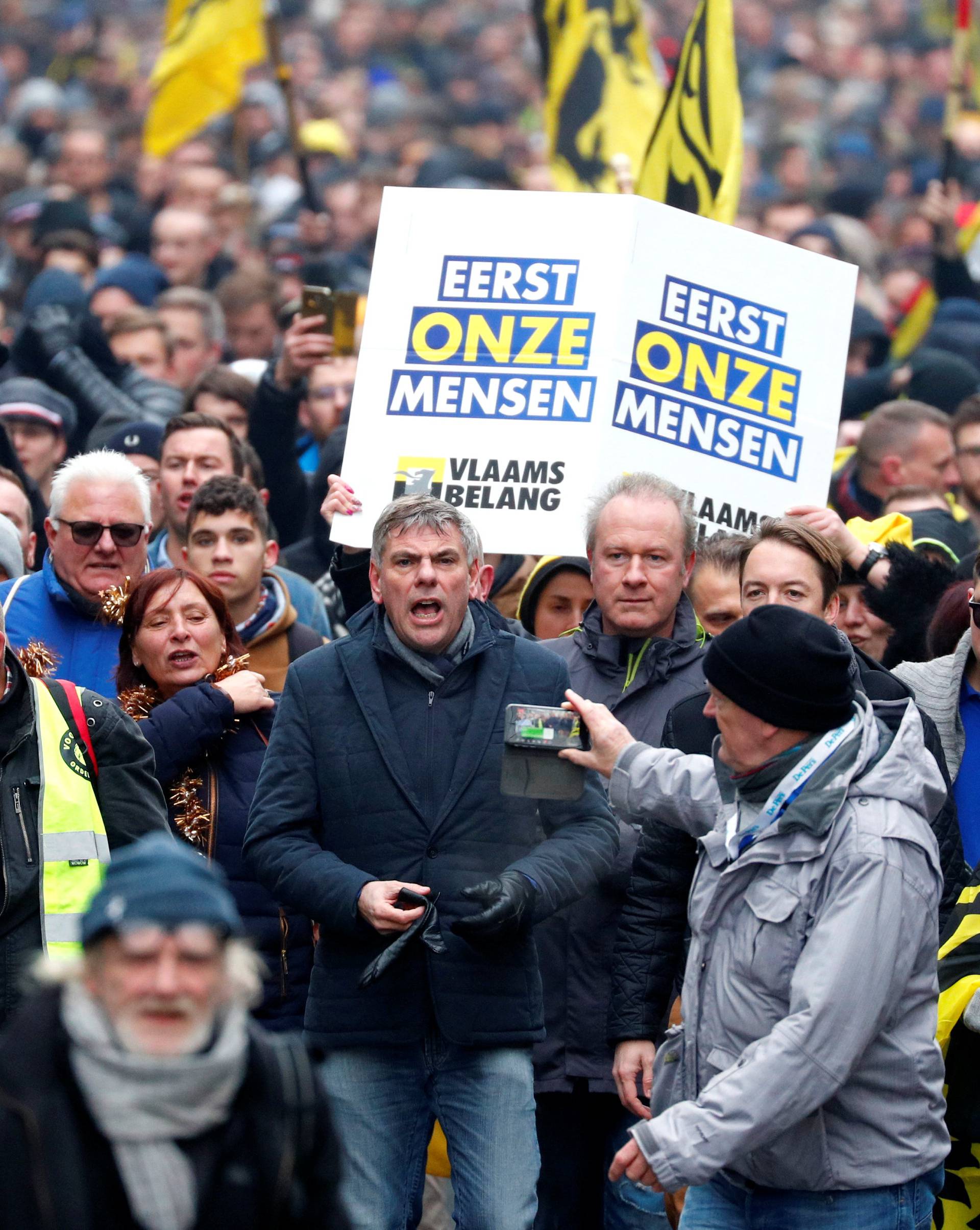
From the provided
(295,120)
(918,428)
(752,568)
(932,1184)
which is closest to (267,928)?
(752,568)

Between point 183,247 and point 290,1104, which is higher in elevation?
point 183,247

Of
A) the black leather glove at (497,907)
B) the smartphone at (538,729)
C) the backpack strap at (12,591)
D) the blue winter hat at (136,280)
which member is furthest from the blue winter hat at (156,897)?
the blue winter hat at (136,280)

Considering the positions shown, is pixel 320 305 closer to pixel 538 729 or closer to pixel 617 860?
pixel 617 860

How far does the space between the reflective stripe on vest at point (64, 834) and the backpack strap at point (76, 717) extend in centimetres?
1

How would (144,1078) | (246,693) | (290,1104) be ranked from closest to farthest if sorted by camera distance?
1. (144,1078)
2. (290,1104)
3. (246,693)

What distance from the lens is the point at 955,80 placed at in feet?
30.4

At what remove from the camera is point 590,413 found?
19.5ft

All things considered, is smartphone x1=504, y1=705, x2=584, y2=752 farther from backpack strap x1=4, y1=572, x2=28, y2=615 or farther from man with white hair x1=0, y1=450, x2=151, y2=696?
backpack strap x1=4, y1=572, x2=28, y2=615

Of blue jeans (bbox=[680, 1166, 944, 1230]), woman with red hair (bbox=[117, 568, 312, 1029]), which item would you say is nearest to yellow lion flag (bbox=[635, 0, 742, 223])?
woman with red hair (bbox=[117, 568, 312, 1029])

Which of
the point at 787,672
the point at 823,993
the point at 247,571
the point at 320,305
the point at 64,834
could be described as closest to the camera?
the point at 823,993

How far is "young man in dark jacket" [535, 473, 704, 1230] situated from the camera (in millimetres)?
4984

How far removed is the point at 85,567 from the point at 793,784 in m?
2.60

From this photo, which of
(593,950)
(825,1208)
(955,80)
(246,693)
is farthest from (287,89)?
(825,1208)

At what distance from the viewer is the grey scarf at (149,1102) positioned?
2.68 meters
